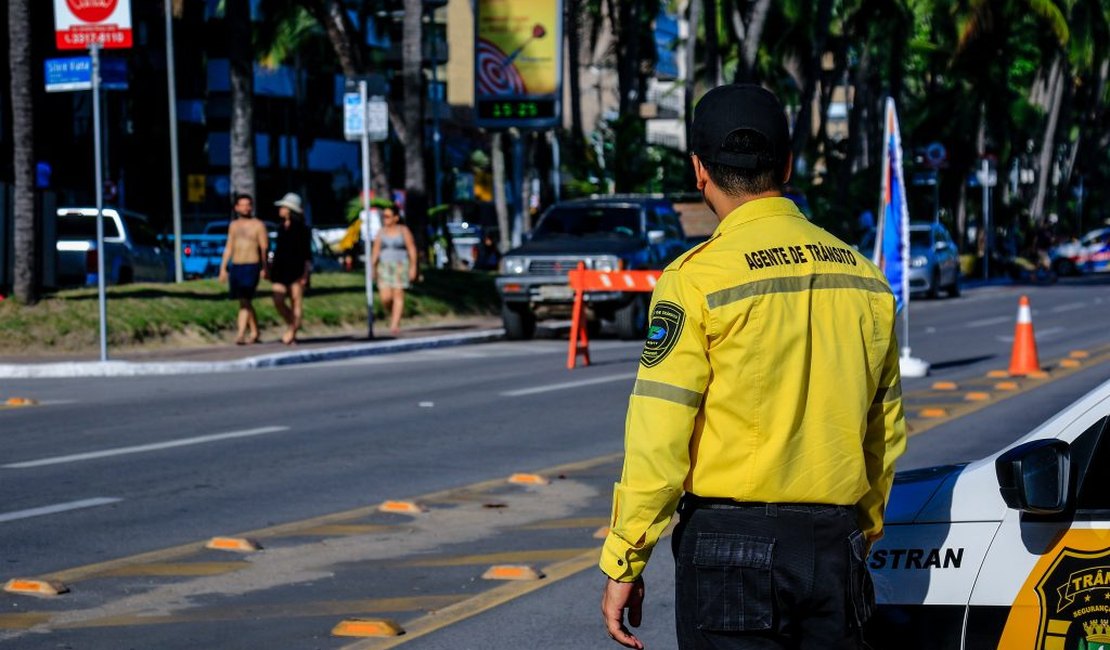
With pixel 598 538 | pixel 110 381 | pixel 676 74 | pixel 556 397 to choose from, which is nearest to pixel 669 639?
pixel 598 538

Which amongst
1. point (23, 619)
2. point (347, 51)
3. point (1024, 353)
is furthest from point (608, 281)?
point (23, 619)

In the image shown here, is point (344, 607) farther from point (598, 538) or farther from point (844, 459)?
point (844, 459)

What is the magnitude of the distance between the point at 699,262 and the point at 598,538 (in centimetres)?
564

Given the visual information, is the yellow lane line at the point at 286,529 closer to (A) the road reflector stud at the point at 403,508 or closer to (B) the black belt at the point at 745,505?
(A) the road reflector stud at the point at 403,508

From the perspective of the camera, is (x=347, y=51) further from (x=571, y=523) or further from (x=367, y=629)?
(x=367, y=629)

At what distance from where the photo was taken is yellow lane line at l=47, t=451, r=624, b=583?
832 centimetres

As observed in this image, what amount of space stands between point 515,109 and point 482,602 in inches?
1180

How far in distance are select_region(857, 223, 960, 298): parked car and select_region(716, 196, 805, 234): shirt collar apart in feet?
117

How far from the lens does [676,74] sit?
113 metres

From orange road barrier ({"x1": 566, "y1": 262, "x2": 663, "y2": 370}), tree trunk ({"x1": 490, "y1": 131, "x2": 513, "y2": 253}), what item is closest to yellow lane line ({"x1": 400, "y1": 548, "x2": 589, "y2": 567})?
orange road barrier ({"x1": 566, "y1": 262, "x2": 663, "y2": 370})

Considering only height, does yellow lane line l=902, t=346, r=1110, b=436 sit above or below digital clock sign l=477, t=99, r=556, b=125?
below

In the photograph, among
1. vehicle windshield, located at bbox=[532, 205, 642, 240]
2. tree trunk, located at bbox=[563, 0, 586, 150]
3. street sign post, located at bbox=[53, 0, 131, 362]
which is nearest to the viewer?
Answer: street sign post, located at bbox=[53, 0, 131, 362]

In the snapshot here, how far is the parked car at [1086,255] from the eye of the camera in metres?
58.9

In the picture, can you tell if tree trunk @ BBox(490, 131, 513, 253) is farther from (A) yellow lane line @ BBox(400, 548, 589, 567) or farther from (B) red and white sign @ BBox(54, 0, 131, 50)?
(A) yellow lane line @ BBox(400, 548, 589, 567)
